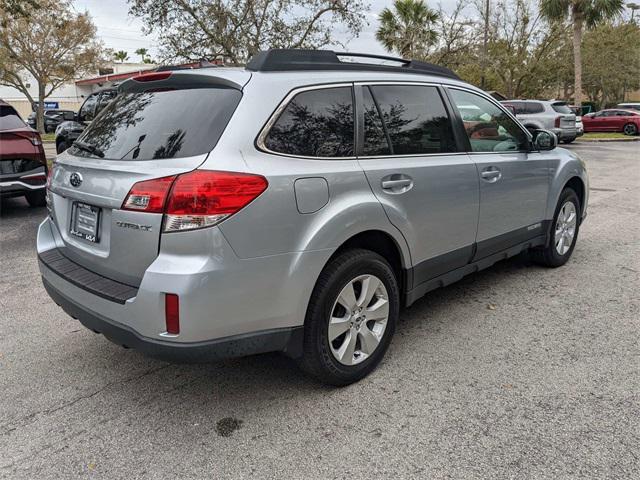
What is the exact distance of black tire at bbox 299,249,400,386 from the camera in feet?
8.95

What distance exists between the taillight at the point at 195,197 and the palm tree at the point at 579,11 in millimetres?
29687

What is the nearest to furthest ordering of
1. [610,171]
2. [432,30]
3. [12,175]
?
[12,175], [610,171], [432,30]

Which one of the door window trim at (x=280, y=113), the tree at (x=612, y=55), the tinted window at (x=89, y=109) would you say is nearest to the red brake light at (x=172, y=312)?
the door window trim at (x=280, y=113)

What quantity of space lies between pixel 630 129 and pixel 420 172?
2863 cm

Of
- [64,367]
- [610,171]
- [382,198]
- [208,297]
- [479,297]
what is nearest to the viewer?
[208,297]

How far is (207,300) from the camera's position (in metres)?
2.32

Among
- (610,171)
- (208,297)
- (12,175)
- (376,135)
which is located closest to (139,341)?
(208,297)

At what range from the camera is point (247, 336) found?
8.24ft

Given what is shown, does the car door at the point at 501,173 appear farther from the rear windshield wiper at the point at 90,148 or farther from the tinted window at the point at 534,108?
the tinted window at the point at 534,108

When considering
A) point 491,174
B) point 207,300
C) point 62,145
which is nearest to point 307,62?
point 207,300

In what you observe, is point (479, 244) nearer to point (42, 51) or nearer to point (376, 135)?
point (376, 135)

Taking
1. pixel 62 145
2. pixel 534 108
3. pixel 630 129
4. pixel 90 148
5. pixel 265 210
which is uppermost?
pixel 534 108

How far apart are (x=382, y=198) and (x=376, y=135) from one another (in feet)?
1.32

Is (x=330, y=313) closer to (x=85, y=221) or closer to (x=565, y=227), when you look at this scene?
(x=85, y=221)
